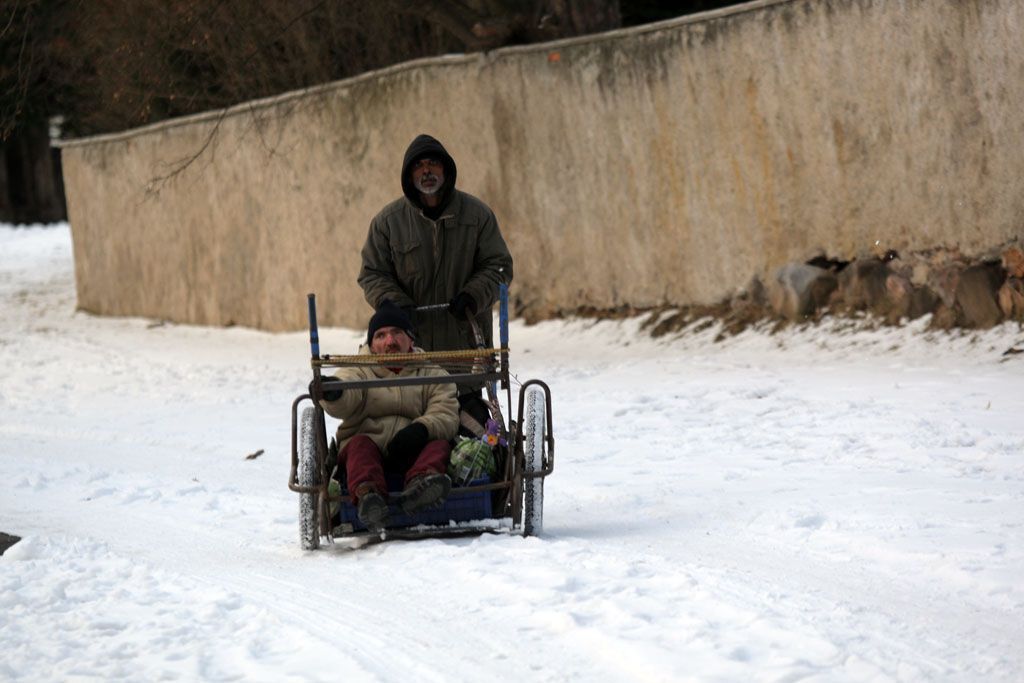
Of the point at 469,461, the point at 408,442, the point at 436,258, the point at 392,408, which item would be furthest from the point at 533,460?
the point at 436,258

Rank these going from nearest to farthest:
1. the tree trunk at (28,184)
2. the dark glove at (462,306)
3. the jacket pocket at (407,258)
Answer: the dark glove at (462,306) < the jacket pocket at (407,258) < the tree trunk at (28,184)

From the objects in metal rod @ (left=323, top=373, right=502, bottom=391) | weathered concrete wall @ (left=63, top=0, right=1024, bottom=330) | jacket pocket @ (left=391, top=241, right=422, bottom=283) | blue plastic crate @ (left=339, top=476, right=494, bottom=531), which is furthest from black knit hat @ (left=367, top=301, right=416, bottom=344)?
weathered concrete wall @ (left=63, top=0, right=1024, bottom=330)

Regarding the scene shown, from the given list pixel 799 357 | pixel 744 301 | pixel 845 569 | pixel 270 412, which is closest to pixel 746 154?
pixel 744 301

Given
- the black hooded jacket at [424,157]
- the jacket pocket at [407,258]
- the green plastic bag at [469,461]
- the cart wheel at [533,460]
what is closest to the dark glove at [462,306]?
the jacket pocket at [407,258]

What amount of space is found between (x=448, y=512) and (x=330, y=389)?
75 cm

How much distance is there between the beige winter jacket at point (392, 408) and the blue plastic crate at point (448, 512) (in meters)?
0.27

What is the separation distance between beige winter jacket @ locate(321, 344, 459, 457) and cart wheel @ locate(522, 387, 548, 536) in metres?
0.33

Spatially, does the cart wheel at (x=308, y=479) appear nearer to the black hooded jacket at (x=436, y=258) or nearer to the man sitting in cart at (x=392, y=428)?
the man sitting in cart at (x=392, y=428)

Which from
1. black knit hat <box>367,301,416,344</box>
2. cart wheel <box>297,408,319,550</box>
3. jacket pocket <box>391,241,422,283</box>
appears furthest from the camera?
jacket pocket <box>391,241,422,283</box>

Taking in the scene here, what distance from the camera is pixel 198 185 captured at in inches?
784

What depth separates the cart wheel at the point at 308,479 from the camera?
6.60 meters

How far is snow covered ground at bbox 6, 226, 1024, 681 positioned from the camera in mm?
4918

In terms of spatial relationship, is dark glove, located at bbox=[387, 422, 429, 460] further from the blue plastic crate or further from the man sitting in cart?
the blue plastic crate

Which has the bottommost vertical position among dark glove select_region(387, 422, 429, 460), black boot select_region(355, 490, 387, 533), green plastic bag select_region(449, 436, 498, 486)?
black boot select_region(355, 490, 387, 533)
